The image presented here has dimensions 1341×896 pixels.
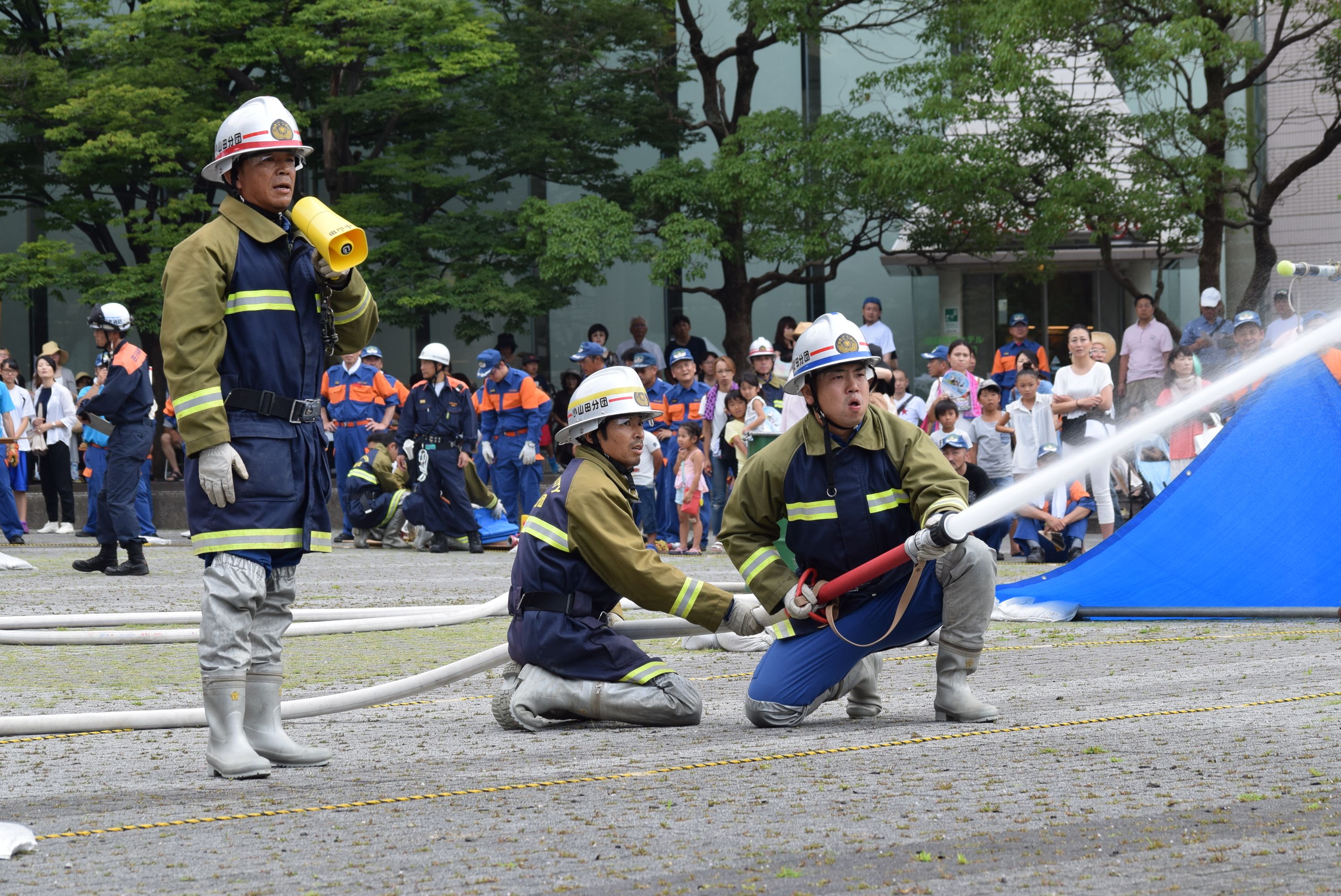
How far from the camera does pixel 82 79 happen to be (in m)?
21.4

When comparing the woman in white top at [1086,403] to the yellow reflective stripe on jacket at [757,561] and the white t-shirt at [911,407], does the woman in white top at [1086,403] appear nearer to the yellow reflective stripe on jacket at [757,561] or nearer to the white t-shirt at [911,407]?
the white t-shirt at [911,407]

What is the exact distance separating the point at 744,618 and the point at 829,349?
3.35 ft

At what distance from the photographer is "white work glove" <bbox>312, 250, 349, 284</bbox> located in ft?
16.0

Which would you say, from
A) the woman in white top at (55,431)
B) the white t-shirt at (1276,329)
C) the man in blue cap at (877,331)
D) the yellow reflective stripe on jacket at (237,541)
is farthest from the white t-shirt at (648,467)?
the yellow reflective stripe on jacket at (237,541)

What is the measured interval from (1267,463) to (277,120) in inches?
250

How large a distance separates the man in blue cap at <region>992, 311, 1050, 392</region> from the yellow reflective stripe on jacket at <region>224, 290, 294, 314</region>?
38.4 feet

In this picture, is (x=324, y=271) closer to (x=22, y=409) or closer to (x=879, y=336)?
(x=879, y=336)

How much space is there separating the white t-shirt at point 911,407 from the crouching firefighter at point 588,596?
8.82 meters

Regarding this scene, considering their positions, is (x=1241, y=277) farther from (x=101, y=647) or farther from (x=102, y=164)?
(x=101, y=647)

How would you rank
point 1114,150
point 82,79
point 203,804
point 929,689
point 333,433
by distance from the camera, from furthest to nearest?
point 82,79, point 1114,150, point 333,433, point 929,689, point 203,804

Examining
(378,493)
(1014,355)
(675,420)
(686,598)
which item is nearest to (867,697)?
(686,598)

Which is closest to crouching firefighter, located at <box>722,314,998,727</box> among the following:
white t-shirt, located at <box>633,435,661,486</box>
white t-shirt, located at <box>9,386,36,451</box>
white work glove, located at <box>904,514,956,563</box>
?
white work glove, located at <box>904,514,956,563</box>

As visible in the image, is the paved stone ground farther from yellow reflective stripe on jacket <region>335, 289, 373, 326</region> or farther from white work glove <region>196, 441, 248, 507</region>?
yellow reflective stripe on jacket <region>335, 289, 373, 326</region>

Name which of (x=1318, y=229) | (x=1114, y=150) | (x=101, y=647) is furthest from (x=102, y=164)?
(x=1318, y=229)
